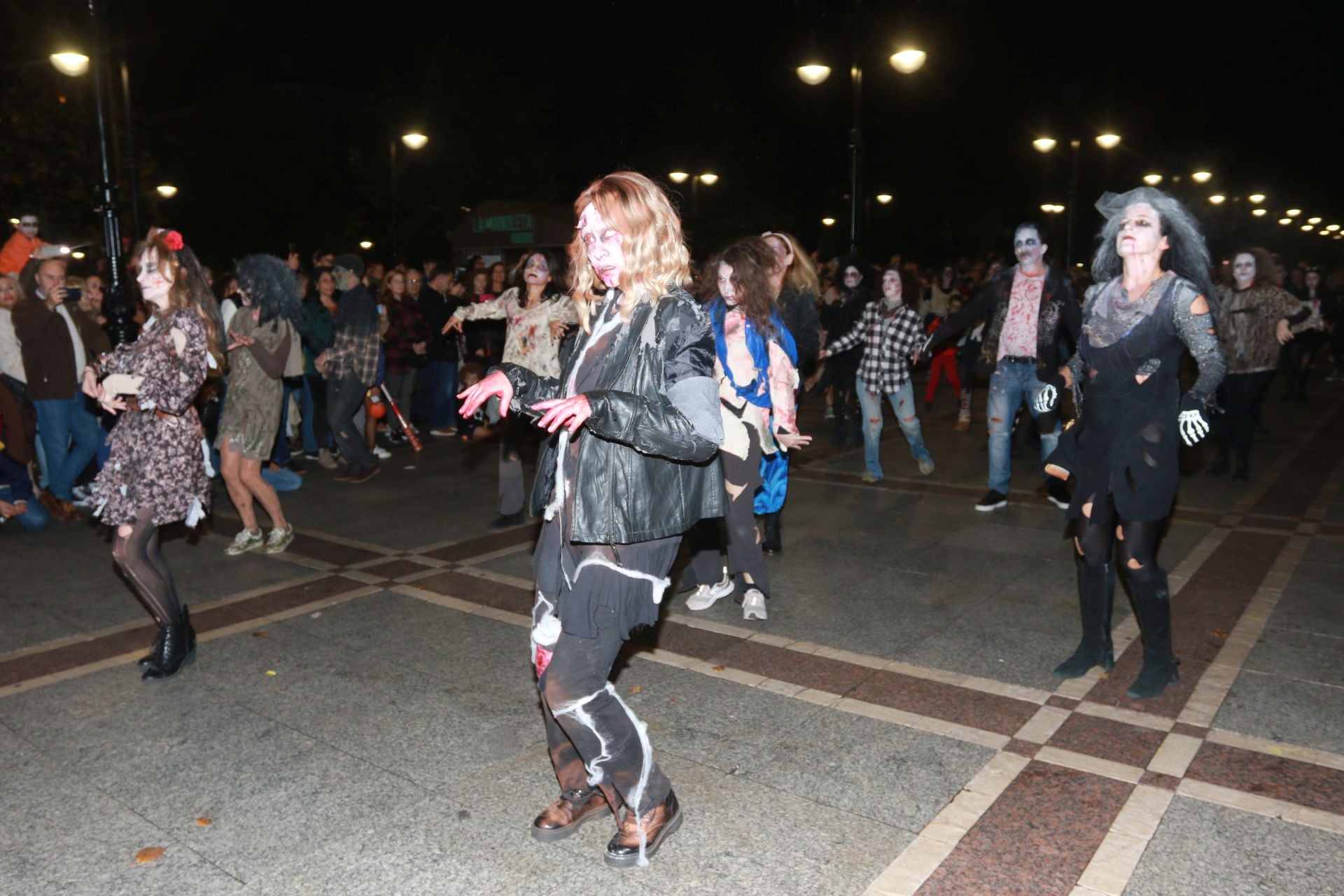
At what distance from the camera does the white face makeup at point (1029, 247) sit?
294 inches

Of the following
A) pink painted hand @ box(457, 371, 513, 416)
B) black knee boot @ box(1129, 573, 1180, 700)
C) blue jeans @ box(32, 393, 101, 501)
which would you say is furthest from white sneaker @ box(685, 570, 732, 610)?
blue jeans @ box(32, 393, 101, 501)

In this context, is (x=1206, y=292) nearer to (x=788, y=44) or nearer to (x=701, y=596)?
(x=701, y=596)

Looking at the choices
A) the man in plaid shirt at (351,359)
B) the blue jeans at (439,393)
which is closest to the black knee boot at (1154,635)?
the man in plaid shirt at (351,359)

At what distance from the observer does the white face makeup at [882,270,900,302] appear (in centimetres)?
916

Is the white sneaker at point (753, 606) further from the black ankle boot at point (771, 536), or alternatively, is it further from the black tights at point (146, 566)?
the black tights at point (146, 566)

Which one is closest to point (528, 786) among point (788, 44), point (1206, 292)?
point (1206, 292)

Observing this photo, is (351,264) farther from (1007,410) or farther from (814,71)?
(814,71)

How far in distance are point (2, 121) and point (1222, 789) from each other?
2864 centimetres

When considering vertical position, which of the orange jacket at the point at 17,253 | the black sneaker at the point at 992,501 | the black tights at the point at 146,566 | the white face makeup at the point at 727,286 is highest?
the orange jacket at the point at 17,253

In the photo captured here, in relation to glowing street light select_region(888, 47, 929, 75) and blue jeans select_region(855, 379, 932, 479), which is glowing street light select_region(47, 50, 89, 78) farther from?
glowing street light select_region(888, 47, 929, 75)

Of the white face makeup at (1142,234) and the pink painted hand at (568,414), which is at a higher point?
the white face makeup at (1142,234)

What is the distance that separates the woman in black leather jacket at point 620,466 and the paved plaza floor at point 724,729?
468 millimetres

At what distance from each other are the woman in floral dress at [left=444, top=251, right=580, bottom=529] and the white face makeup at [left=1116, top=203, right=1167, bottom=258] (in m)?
3.69

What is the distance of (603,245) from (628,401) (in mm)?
518
